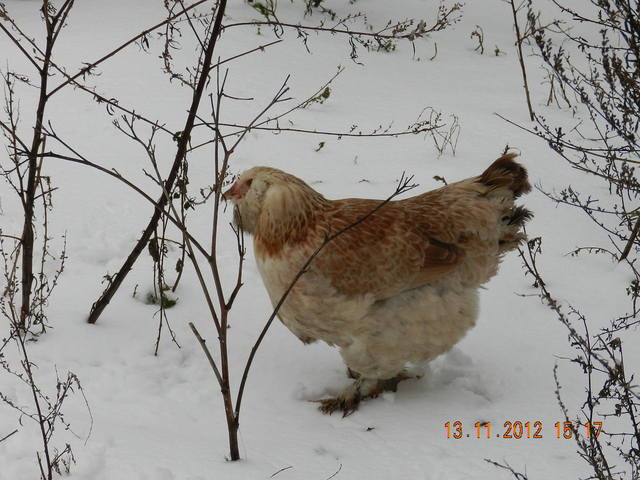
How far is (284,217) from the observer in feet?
11.2

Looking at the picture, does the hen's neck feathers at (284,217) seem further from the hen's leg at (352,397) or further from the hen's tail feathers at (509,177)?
the hen's tail feathers at (509,177)

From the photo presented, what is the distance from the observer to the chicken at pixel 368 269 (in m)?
3.38

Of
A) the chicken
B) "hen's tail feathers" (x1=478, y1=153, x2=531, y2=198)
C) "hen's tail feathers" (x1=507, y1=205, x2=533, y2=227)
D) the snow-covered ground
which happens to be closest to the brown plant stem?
the snow-covered ground

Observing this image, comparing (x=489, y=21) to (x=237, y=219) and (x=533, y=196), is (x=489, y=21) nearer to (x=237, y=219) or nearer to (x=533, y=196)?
(x=533, y=196)

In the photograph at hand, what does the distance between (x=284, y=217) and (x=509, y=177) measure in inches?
50.7

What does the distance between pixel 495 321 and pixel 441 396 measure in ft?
2.79

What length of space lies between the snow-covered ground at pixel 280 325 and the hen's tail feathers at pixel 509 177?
0.94m

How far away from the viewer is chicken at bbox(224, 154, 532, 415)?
3.38 metres

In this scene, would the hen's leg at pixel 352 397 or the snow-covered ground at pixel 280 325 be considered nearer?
the snow-covered ground at pixel 280 325

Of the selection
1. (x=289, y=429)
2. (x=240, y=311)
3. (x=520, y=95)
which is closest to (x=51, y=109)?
(x=240, y=311)

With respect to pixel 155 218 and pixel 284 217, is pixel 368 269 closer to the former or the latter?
pixel 284 217
